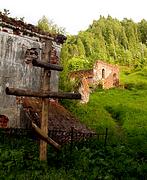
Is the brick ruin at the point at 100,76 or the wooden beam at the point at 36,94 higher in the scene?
the brick ruin at the point at 100,76

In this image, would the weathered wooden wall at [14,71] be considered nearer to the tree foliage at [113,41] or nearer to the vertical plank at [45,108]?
the vertical plank at [45,108]

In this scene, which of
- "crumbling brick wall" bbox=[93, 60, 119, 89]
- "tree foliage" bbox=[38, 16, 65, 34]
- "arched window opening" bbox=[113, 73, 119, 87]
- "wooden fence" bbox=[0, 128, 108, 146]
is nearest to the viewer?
"wooden fence" bbox=[0, 128, 108, 146]

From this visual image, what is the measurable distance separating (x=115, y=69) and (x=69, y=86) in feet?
65.1

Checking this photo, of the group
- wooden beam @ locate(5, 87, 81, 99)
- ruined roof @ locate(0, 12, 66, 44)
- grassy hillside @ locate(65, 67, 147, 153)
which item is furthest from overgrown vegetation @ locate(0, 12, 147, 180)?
ruined roof @ locate(0, 12, 66, 44)

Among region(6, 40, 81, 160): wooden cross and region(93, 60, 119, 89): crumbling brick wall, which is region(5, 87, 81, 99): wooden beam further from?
region(93, 60, 119, 89): crumbling brick wall

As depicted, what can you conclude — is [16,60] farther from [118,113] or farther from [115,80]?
[115,80]

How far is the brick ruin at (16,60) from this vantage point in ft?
57.2

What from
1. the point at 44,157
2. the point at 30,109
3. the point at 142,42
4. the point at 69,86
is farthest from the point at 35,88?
the point at 142,42

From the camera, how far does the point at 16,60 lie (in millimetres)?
18172

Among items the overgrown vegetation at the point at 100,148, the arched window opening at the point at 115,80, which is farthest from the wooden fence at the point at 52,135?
the arched window opening at the point at 115,80

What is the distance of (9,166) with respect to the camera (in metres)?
10.9

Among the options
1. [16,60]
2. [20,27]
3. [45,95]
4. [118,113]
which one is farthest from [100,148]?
[118,113]

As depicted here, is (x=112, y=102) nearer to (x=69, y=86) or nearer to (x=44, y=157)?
(x=69, y=86)

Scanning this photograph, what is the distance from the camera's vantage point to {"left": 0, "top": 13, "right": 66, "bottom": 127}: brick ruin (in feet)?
57.2
